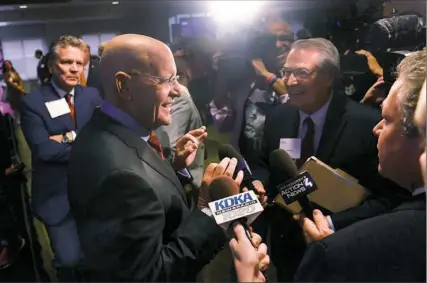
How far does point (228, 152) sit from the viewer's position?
1.51 metres

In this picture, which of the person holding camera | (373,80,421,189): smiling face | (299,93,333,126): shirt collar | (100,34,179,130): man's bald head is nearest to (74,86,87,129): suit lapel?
(100,34,179,130): man's bald head

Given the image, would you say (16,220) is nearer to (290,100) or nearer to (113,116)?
(113,116)

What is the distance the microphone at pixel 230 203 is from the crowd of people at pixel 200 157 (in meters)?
0.02

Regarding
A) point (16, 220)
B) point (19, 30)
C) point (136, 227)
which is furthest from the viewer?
point (16, 220)

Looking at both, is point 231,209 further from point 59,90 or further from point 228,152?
point 59,90

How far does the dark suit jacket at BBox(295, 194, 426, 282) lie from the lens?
3.98ft

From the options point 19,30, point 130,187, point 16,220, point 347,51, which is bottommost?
point 16,220

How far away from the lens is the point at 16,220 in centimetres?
154

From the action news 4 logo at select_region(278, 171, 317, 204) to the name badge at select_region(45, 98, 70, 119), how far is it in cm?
75

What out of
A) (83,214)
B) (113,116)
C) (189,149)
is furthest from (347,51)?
(83,214)

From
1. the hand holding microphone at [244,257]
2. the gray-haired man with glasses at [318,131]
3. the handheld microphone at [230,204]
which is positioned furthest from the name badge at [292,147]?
the hand holding microphone at [244,257]

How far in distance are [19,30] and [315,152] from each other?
1.07 metres

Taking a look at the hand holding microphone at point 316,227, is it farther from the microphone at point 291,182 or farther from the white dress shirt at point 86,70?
the white dress shirt at point 86,70

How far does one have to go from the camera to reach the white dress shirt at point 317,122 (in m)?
1.54
